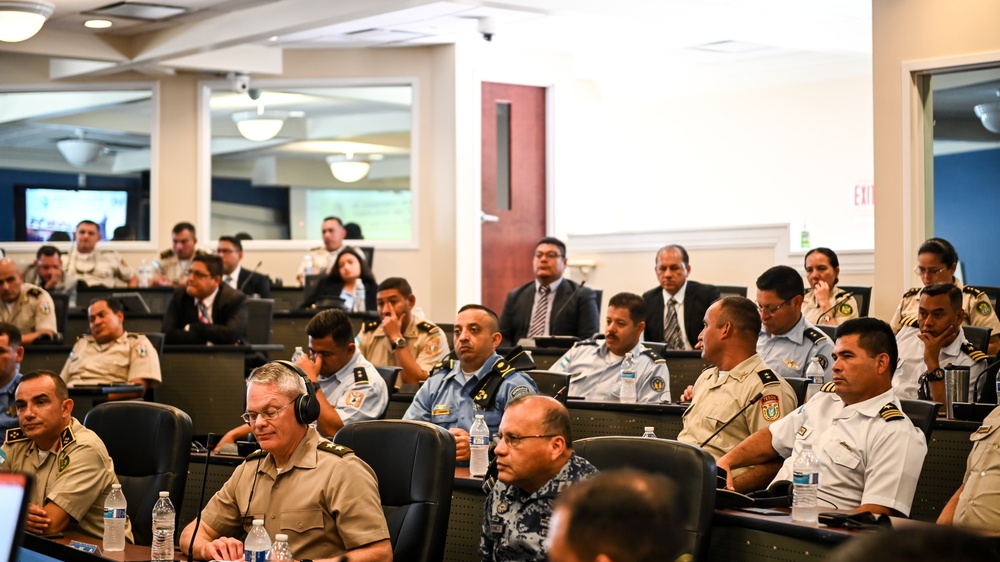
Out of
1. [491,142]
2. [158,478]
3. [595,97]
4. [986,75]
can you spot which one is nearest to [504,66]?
[491,142]

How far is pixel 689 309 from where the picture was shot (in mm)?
7281

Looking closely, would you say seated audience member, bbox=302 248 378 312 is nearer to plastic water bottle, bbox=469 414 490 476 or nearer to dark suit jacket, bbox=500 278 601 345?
dark suit jacket, bbox=500 278 601 345

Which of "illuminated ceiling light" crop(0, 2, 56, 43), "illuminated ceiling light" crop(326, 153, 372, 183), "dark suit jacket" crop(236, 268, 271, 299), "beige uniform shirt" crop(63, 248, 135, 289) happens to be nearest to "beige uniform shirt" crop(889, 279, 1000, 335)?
"dark suit jacket" crop(236, 268, 271, 299)

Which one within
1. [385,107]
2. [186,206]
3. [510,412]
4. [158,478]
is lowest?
[158,478]

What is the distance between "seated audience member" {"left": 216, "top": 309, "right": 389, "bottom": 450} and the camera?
16.5 ft

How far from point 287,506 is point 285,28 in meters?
6.06

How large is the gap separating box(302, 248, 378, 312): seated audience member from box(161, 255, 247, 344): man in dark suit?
1.14 meters

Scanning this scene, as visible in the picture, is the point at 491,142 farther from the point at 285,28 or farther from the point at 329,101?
the point at 285,28

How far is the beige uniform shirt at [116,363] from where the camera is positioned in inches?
266

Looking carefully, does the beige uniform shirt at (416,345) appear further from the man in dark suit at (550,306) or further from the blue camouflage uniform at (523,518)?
the blue camouflage uniform at (523,518)

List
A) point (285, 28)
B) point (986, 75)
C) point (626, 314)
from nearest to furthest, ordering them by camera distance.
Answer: point (626, 314) → point (986, 75) → point (285, 28)

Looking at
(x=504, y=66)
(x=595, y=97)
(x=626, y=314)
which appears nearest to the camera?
(x=626, y=314)

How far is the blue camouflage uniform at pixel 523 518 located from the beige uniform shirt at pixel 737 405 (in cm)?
126

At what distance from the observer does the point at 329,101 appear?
11023 mm
